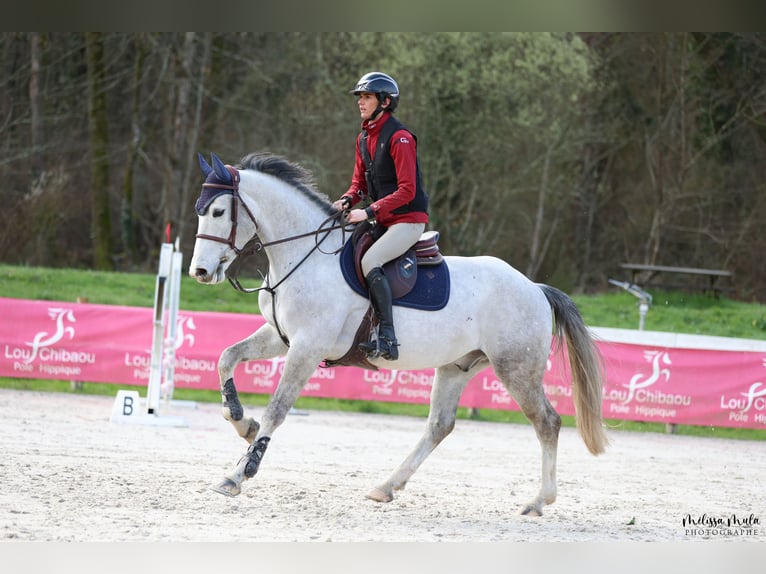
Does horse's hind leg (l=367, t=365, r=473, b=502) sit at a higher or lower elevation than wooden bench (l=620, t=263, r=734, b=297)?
lower

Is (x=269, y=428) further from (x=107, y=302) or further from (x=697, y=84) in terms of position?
(x=697, y=84)

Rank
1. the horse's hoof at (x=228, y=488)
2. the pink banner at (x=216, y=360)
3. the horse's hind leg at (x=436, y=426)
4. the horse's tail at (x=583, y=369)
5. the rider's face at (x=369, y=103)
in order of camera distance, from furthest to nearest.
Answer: the pink banner at (x=216, y=360)
the horse's tail at (x=583, y=369)
the horse's hind leg at (x=436, y=426)
the rider's face at (x=369, y=103)
the horse's hoof at (x=228, y=488)

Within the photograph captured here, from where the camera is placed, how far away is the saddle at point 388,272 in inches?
243

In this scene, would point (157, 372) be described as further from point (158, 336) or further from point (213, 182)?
point (213, 182)

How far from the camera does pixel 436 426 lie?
6.66 metres

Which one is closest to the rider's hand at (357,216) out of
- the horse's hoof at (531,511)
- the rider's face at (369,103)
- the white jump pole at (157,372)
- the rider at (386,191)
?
the rider at (386,191)

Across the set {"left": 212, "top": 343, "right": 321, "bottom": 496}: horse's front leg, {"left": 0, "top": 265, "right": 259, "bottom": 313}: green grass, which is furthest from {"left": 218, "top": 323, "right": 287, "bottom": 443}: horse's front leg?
{"left": 0, "top": 265, "right": 259, "bottom": 313}: green grass

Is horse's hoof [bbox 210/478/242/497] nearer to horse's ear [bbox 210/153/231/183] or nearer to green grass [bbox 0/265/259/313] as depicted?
horse's ear [bbox 210/153/231/183]

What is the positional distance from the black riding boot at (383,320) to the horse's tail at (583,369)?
4.69ft

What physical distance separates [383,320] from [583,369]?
5.59ft

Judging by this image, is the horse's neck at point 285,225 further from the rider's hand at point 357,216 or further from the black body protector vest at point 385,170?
the black body protector vest at point 385,170

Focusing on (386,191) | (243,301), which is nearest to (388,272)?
(386,191)

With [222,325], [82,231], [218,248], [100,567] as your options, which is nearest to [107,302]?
[222,325]

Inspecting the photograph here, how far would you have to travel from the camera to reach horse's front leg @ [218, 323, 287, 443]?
237 inches
